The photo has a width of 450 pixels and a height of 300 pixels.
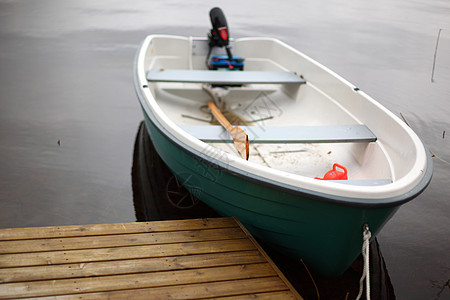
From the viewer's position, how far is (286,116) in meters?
4.09

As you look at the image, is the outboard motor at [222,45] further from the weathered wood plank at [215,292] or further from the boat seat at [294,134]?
the weathered wood plank at [215,292]

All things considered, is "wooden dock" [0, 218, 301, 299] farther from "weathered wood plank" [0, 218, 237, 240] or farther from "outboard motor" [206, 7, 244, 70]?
"outboard motor" [206, 7, 244, 70]

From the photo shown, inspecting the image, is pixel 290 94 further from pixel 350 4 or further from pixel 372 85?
pixel 350 4

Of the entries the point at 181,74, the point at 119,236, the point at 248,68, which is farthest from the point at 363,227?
the point at 248,68

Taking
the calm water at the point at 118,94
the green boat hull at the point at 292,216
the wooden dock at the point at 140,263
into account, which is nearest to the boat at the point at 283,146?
the green boat hull at the point at 292,216

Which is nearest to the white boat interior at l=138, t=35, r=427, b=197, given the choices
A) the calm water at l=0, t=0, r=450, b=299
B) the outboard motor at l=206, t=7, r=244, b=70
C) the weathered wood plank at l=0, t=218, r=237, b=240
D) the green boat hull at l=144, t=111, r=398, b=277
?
the green boat hull at l=144, t=111, r=398, b=277

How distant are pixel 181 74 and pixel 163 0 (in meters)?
13.5

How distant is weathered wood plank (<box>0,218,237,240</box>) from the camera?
2.46 metres

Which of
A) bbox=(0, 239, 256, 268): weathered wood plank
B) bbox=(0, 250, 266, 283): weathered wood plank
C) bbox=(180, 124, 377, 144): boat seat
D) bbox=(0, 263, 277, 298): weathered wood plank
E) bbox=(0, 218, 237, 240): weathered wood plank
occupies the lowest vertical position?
bbox=(0, 263, 277, 298): weathered wood plank

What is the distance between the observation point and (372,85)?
21.8 ft

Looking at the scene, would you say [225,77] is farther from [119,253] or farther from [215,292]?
[215,292]

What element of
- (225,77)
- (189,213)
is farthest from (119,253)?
(225,77)

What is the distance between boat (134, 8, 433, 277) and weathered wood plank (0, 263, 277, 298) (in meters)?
0.32

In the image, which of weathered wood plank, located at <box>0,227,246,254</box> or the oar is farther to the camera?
the oar
